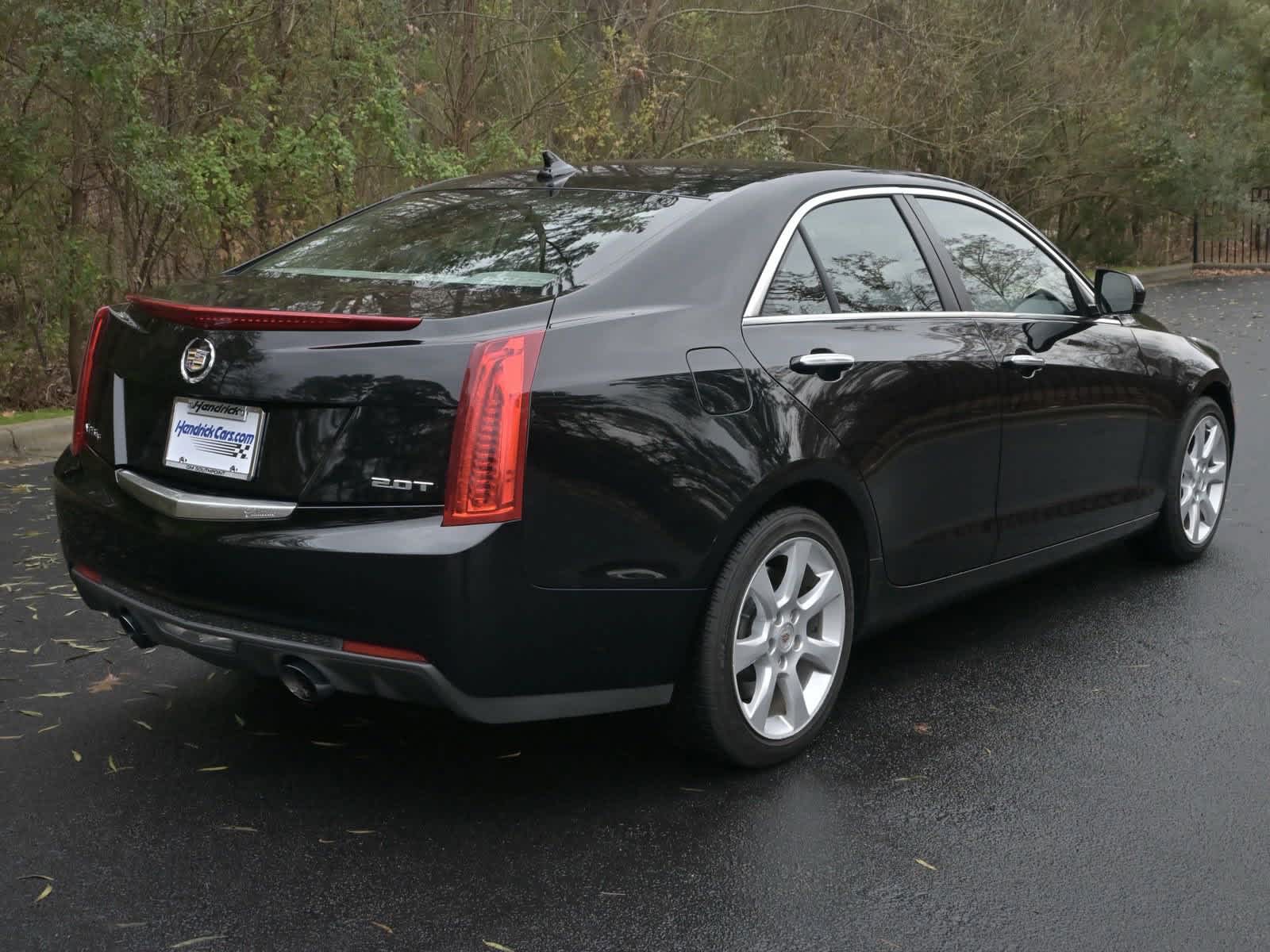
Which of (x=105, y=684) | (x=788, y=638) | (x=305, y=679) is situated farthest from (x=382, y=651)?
(x=105, y=684)

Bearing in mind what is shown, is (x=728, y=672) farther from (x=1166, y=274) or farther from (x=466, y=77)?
(x=1166, y=274)

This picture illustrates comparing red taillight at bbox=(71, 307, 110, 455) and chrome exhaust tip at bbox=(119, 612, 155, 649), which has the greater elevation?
red taillight at bbox=(71, 307, 110, 455)

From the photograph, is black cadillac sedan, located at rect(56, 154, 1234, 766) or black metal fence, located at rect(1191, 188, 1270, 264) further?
black metal fence, located at rect(1191, 188, 1270, 264)

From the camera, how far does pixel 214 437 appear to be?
3516 mm

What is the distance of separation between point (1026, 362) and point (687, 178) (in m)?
1.38

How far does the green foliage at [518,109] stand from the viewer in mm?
10703

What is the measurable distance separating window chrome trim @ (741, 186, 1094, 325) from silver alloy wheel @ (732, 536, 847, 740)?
2.11 feet

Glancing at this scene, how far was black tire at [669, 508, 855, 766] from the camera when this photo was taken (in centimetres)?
372

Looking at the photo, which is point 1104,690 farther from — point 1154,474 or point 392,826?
point 392,826

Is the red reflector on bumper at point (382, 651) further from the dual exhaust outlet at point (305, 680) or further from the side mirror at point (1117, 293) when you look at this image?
the side mirror at point (1117, 293)

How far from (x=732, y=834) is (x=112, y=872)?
149 cm

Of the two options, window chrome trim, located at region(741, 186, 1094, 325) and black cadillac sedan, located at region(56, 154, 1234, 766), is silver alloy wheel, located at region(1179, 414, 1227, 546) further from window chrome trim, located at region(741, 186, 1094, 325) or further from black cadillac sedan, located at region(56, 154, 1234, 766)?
Result: black cadillac sedan, located at region(56, 154, 1234, 766)

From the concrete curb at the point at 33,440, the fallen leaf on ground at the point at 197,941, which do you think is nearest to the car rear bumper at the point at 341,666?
the fallen leaf on ground at the point at 197,941

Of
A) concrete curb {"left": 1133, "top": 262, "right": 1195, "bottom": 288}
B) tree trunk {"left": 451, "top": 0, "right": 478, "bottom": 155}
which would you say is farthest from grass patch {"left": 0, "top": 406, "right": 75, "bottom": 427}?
concrete curb {"left": 1133, "top": 262, "right": 1195, "bottom": 288}
